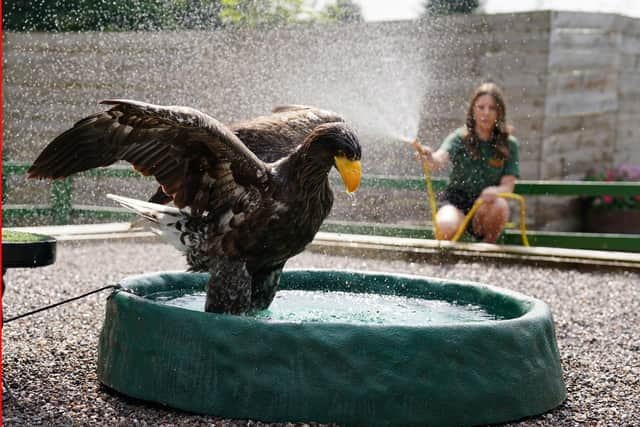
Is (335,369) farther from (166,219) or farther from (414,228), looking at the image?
(414,228)

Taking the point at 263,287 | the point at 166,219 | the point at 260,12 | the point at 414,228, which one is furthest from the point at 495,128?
the point at 260,12

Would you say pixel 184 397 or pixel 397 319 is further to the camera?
pixel 397 319

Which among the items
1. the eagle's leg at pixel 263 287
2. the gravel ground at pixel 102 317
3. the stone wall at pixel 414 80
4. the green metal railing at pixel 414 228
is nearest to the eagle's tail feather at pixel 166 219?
the eagle's leg at pixel 263 287

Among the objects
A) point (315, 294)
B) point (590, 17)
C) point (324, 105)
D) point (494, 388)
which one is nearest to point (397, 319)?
point (315, 294)

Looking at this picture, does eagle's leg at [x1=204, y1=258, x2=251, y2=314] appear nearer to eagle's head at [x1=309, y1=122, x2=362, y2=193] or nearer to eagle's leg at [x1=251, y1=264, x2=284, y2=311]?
eagle's leg at [x1=251, y1=264, x2=284, y2=311]

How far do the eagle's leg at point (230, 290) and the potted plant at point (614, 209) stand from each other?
21.0 feet

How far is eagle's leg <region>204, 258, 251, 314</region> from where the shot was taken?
9.29 ft

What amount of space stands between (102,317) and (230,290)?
4.84 feet

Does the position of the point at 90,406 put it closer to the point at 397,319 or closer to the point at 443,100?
the point at 397,319

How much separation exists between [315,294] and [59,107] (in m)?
6.77

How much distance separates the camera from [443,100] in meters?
8.55

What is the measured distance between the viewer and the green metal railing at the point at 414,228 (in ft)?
21.5

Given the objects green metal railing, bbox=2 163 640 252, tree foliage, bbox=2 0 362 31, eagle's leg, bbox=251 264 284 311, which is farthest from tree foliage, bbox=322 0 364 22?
eagle's leg, bbox=251 264 284 311

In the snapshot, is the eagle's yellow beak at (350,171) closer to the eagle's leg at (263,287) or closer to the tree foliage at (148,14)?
the eagle's leg at (263,287)
